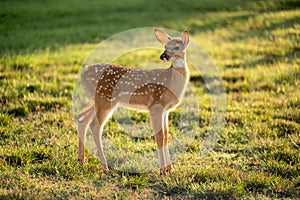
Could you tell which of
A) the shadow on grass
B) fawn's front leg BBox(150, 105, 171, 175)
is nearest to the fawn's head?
fawn's front leg BBox(150, 105, 171, 175)

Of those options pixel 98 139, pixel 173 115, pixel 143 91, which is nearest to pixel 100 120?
pixel 98 139

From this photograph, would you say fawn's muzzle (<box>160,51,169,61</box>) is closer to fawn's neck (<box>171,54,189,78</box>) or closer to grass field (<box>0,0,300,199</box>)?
fawn's neck (<box>171,54,189,78</box>)

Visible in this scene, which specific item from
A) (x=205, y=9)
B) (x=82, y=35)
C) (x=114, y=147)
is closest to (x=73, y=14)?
(x=82, y=35)

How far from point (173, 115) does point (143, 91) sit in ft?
10.1

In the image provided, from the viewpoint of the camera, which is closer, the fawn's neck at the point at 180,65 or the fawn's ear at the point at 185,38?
the fawn's ear at the point at 185,38

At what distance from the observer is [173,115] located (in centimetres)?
1022

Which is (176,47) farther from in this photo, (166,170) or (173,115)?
(173,115)

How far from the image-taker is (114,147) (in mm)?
8078

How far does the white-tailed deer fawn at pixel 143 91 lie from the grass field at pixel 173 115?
1.64ft

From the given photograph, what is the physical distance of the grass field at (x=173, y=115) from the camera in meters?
6.64

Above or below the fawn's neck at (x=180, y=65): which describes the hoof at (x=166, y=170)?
below

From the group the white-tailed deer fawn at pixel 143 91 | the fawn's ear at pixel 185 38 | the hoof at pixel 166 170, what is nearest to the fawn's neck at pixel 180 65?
the white-tailed deer fawn at pixel 143 91

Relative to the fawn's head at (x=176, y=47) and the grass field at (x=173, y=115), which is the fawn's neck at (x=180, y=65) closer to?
the fawn's head at (x=176, y=47)

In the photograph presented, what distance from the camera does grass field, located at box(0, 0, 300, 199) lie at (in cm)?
664
